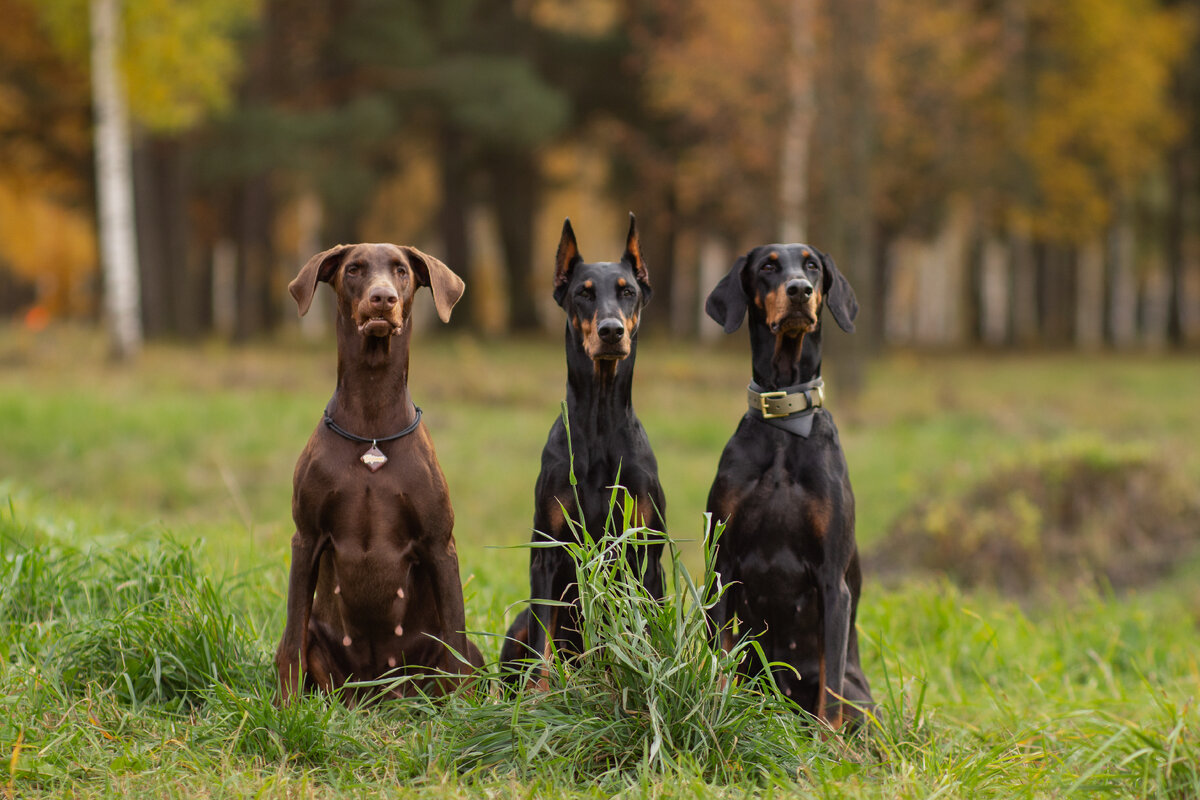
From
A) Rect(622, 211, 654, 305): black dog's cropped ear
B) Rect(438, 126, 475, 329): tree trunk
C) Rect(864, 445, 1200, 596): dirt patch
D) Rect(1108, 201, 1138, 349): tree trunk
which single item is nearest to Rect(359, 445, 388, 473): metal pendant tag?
Rect(622, 211, 654, 305): black dog's cropped ear

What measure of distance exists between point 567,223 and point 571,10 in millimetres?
27908

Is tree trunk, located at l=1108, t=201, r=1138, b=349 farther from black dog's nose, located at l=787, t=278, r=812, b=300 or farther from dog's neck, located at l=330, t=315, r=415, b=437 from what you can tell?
dog's neck, located at l=330, t=315, r=415, b=437

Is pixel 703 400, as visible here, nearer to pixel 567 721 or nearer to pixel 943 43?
pixel 943 43

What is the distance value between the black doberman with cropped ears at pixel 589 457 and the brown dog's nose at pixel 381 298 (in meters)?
0.65

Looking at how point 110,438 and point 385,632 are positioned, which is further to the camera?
point 110,438

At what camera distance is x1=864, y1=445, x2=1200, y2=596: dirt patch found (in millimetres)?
9039

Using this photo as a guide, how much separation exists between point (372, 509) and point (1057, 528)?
7.35 m

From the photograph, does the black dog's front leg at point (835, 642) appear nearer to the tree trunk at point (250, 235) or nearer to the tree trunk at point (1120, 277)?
the tree trunk at point (250, 235)

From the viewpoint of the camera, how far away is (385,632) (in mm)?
4121

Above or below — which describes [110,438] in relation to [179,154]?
below

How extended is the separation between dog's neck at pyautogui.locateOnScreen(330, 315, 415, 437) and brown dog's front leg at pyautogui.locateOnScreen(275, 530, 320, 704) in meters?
0.44

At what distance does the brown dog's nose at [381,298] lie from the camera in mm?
3770

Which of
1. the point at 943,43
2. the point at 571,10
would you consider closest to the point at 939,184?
the point at 943,43

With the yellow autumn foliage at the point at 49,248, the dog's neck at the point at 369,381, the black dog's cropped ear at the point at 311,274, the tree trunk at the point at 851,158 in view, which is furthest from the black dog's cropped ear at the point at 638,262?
the yellow autumn foliage at the point at 49,248
